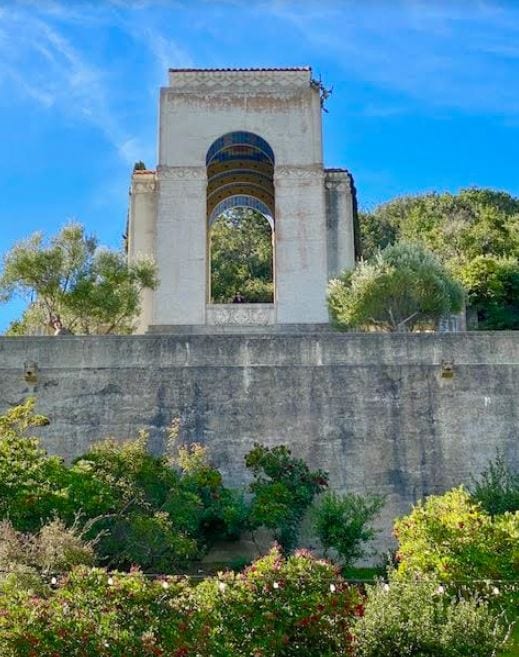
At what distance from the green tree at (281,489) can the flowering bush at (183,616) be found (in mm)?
3813

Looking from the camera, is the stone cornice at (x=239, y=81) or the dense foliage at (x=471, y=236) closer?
the stone cornice at (x=239, y=81)

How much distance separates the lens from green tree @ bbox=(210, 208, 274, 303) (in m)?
37.0

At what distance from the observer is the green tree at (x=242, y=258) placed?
3697 cm

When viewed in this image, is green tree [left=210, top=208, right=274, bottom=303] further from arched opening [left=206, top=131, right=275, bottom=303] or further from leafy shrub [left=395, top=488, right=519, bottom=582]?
leafy shrub [left=395, top=488, right=519, bottom=582]

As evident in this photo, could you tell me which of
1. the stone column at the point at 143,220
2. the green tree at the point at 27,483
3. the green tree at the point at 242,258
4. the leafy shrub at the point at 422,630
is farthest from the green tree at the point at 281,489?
the green tree at the point at 242,258

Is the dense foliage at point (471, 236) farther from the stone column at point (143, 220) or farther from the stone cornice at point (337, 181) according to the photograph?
the stone column at point (143, 220)

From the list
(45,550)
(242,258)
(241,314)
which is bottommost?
(45,550)

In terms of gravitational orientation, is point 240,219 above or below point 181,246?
above

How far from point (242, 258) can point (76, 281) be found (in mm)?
18682

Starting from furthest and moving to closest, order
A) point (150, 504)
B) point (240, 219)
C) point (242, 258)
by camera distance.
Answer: point (240, 219), point (242, 258), point (150, 504)

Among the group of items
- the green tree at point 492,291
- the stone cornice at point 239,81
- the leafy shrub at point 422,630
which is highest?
the stone cornice at point 239,81

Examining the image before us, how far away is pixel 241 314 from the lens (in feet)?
76.4

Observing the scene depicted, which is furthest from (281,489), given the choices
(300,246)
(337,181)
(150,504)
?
(337,181)

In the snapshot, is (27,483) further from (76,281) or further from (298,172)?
(298,172)
